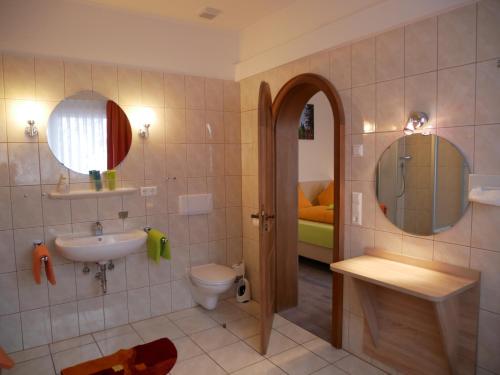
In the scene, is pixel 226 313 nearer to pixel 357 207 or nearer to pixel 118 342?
pixel 118 342

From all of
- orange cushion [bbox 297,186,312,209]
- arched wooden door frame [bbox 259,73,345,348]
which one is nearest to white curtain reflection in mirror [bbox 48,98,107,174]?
arched wooden door frame [bbox 259,73,345,348]

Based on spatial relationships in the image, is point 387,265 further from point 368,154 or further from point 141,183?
point 141,183

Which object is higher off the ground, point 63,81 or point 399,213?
point 63,81

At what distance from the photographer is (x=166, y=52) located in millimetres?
3395

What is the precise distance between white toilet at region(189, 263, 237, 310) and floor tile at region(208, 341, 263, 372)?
523 mm

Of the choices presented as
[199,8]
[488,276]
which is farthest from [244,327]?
[199,8]

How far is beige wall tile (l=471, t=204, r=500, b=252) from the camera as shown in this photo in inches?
77.5

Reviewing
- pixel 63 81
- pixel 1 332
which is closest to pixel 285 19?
pixel 63 81

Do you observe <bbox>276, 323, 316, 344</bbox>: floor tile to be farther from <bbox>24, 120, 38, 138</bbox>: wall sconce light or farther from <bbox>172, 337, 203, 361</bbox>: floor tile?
<bbox>24, 120, 38, 138</bbox>: wall sconce light

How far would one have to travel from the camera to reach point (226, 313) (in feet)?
11.7

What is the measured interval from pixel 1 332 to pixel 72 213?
1016 millimetres

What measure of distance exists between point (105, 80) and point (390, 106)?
2.27 m

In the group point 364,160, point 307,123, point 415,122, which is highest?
point 307,123

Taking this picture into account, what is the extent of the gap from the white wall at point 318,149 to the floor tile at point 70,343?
155 inches
